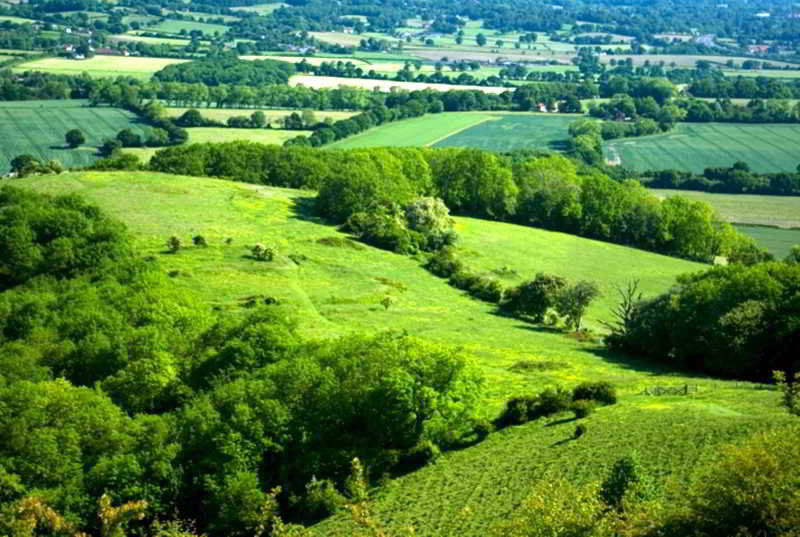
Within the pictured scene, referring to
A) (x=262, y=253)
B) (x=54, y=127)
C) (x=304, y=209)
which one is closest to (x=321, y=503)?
(x=262, y=253)

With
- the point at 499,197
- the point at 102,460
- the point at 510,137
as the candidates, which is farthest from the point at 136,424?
the point at 510,137

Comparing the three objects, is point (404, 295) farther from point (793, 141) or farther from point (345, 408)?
point (793, 141)

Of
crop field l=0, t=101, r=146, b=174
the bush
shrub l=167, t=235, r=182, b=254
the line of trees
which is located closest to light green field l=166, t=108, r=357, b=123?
crop field l=0, t=101, r=146, b=174

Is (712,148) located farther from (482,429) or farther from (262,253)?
(482,429)

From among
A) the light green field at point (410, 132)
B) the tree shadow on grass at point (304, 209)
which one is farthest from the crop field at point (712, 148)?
the tree shadow on grass at point (304, 209)

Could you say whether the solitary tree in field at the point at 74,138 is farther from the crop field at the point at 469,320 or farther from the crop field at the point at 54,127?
the crop field at the point at 469,320
